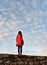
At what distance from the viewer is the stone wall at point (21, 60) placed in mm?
13156

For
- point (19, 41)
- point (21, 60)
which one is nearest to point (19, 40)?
point (19, 41)

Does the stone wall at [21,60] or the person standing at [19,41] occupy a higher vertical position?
the person standing at [19,41]

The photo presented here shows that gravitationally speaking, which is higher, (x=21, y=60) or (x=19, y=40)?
(x=19, y=40)

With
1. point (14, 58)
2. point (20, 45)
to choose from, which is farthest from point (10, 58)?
point (20, 45)

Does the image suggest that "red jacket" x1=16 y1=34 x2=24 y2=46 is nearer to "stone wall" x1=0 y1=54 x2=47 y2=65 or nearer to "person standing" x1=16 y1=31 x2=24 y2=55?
"person standing" x1=16 y1=31 x2=24 y2=55

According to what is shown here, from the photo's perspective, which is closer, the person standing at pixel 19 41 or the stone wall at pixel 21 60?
the stone wall at pixel 21 60

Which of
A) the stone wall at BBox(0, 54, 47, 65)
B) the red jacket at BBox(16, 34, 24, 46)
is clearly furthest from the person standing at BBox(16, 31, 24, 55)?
the stone wall at BBox(0, 54, 47, 65)

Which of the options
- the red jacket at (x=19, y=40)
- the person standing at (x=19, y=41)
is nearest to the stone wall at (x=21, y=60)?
the person standing at (x=19, y=41)

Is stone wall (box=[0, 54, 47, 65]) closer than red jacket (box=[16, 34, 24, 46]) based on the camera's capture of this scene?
Yes

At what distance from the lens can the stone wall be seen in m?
13.2

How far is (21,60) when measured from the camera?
13.5 meters

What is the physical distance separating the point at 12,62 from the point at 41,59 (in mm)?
1531

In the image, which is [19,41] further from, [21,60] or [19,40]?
[21,60]

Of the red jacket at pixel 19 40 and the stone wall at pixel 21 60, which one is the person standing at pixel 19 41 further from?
the stone wall at pixel 21 60
